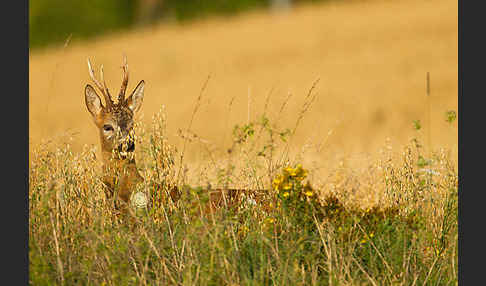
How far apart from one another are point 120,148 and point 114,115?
269mm

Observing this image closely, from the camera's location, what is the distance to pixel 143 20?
36.0 metres

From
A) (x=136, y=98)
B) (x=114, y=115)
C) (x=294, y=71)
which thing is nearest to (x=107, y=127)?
(x=114, y=115)

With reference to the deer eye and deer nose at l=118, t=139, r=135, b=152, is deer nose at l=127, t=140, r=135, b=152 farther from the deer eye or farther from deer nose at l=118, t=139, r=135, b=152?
the deer eye

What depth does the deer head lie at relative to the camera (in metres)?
5.47

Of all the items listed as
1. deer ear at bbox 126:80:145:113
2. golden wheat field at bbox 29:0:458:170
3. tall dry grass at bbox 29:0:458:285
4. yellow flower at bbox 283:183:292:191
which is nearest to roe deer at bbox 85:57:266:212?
deer ear at bbox 126:80:145:113

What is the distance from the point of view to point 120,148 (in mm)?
5566

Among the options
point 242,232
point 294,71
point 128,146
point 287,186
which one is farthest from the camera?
point 294,71

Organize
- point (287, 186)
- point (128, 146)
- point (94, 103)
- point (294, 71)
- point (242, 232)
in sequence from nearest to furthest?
point (287, 186) → point (242, 232) → point (128, 146) → point (94, 103) → point (294, 71)

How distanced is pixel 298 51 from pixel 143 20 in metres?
16.8

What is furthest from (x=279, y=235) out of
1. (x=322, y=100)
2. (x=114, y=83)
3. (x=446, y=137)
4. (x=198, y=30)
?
(x=198, y=30)

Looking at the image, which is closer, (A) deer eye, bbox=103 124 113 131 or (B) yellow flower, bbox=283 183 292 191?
(B) yellow flower, bbox=283 183 292 191

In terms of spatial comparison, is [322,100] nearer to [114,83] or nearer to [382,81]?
[382,81]

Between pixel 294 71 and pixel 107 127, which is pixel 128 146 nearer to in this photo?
pixel 107 127

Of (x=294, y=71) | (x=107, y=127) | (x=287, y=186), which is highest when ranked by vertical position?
(x=294, y=71)
